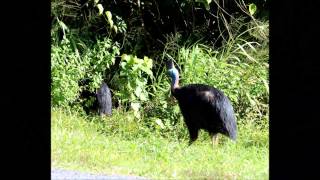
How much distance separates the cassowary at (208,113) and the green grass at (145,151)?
0.18 m

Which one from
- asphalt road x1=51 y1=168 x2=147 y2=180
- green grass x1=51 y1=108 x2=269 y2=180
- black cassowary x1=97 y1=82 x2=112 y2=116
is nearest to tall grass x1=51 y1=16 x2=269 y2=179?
green grass x1=51 y1=108 x2=269 y2=180

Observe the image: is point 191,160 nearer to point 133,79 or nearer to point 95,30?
point 133,79

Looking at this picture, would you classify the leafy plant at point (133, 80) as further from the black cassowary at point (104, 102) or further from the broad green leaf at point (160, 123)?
the broad green leaf at point (160, 123)

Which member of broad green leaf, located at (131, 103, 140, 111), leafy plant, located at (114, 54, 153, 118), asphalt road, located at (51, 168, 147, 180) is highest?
leafy plant, located at (114, 54, 153, 118)

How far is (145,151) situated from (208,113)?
121 centimetres

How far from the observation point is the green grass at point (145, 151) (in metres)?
5.93

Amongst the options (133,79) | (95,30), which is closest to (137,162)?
(133,79)

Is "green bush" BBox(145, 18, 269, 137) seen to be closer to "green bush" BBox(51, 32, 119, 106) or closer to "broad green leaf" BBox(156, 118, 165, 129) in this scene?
"broad green leaf" BBox(156, 118, 165, 129)

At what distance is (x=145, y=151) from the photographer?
6.98 metres

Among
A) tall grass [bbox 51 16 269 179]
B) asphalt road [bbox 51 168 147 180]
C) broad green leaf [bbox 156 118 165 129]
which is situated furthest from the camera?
broad green leaf [bbox 156 118 165 129]

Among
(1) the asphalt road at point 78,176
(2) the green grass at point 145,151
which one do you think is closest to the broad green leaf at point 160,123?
(2) the green grass at point 145,151

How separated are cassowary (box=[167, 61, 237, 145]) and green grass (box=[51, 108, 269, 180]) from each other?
0.18 metres

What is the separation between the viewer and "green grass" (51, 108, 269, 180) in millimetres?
5934
